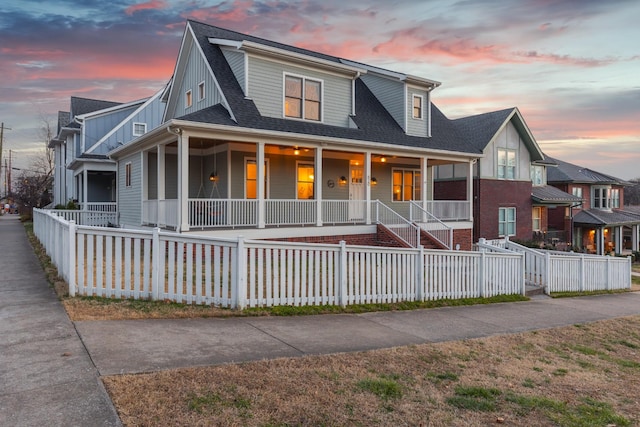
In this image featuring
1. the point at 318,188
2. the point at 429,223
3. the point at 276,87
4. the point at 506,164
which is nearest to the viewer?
the point at 318,188

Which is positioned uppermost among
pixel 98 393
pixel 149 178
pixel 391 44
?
pixel 391 44

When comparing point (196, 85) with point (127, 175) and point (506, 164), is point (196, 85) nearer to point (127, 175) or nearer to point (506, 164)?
point (127, 175)

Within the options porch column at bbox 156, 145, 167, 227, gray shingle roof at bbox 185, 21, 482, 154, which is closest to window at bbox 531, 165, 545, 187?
gray shingle roof at bbox 185, 21, 482, 154

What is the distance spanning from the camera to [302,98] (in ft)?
56.4

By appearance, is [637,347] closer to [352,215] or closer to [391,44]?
[352,215]

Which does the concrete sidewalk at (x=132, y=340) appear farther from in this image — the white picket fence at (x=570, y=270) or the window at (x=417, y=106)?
the window at (x=417, y=106)

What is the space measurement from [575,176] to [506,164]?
13461 millimetres

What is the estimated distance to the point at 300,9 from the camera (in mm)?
16719

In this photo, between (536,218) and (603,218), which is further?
(603,218)

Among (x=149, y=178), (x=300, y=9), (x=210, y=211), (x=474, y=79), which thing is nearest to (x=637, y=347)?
(x=210, y=211)

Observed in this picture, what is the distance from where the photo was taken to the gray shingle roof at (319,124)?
14907 mm

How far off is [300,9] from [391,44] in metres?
4.77

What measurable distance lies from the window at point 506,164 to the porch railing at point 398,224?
1300 cm

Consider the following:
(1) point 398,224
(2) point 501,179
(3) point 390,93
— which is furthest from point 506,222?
(1) point 398,224
